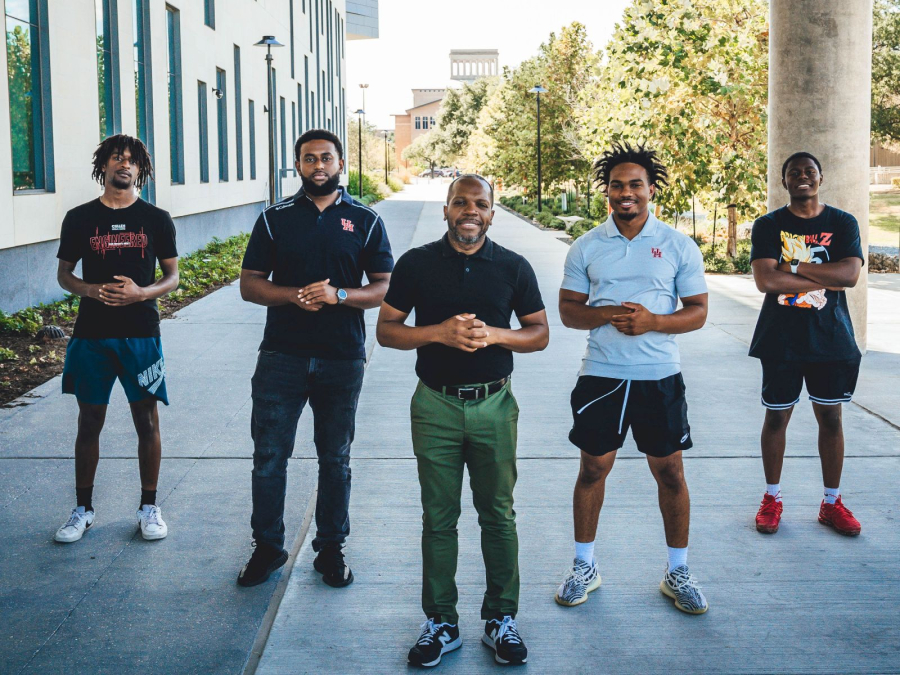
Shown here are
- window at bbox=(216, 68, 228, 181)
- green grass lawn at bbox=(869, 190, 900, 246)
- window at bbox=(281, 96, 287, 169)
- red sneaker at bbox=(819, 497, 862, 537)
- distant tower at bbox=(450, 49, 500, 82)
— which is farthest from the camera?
distant tower at bbox=(450, 49, 500, 82)

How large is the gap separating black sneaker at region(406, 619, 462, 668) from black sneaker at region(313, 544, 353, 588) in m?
0.69

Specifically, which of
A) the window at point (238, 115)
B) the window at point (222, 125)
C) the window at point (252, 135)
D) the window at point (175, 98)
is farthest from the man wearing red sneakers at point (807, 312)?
the window at point (252, 135)

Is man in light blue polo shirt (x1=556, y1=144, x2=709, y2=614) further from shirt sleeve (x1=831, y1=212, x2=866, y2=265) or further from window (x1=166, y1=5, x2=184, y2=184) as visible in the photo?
window (x1=166, y1=5, x2=184, y2=184)

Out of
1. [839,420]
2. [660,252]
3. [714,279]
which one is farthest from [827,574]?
[714,279]

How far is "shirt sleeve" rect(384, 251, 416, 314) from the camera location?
3.75 m

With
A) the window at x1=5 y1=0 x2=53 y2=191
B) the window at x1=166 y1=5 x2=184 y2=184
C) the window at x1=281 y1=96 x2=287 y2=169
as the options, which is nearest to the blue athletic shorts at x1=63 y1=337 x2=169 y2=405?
the window at x1=5 y1=0 x2=53 y2=191

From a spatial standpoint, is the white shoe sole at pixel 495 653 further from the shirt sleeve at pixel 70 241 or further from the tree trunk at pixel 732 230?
the tree trunk at pixel 732 230

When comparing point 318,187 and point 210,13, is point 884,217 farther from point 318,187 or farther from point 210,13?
point 318,187

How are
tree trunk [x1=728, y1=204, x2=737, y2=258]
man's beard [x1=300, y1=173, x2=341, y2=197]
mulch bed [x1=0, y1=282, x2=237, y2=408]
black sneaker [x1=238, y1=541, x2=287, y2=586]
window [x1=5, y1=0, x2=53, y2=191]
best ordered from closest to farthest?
man's beard [x1=300, y1=173, x2=341, y2=197], black sneaker [x1=238, y1=541, x2=287, y2=586], mulch bed [x1=0, y1=282, x2=237, y2=408], window [x1=5, y1=0, x2=53, y2=191], tree trunk [x1=728, y1=204, x2=737, y2=258]

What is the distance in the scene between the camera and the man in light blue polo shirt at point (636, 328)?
13.4 feet

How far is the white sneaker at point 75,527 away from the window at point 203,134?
18.2 meters

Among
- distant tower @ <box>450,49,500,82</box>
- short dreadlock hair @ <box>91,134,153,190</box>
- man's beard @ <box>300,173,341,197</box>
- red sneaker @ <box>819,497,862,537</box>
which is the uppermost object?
distant tower @ <box>450,49,500,82</box>

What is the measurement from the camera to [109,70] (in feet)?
52.3

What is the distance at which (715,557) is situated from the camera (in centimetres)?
478
